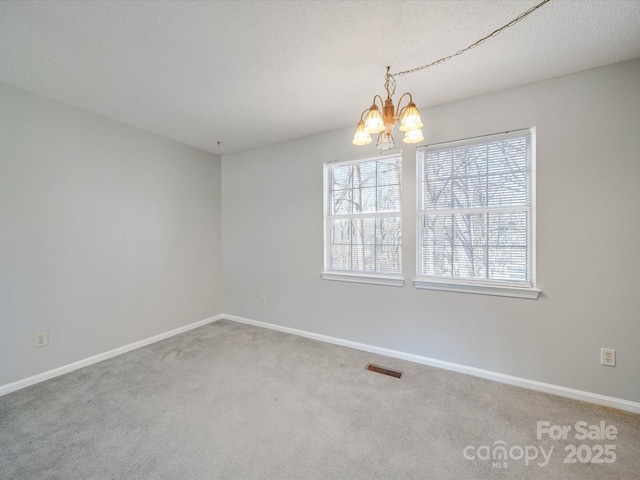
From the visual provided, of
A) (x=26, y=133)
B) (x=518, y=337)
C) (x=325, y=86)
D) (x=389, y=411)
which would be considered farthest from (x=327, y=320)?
(x=26, y=133)

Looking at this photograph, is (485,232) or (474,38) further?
(485,232)

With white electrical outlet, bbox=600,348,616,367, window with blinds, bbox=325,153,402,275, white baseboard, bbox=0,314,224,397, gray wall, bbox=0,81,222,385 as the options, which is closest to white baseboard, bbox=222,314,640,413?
white electrical outlet, bbox=600,348,616,367

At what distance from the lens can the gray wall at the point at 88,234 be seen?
6.79ft

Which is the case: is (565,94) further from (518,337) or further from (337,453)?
(337,453)

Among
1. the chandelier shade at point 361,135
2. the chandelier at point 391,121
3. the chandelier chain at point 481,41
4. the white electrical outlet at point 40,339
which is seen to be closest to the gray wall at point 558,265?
the chandelier chain at point 481,41

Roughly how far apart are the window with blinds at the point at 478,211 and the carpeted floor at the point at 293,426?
0.94 meters

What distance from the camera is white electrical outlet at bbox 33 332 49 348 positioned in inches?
85.0

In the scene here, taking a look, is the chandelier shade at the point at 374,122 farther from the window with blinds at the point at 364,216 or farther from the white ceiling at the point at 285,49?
the window with blinds at the point at 364,216

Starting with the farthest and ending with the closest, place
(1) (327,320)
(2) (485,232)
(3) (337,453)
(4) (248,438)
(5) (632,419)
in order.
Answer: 1. (1) (327,320)
2. (2) (485,232)
3. (5) (632,419)
4. (4) (248,438)
5. (3) (337,453)

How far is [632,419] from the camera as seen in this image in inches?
66.6

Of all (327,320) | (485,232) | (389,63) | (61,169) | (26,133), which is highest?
(389,63)

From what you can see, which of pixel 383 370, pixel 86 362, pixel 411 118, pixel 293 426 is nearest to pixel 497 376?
pixel 383 370

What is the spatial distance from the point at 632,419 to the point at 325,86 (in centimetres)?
315

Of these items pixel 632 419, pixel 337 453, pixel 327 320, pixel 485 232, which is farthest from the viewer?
pixel 327 320
